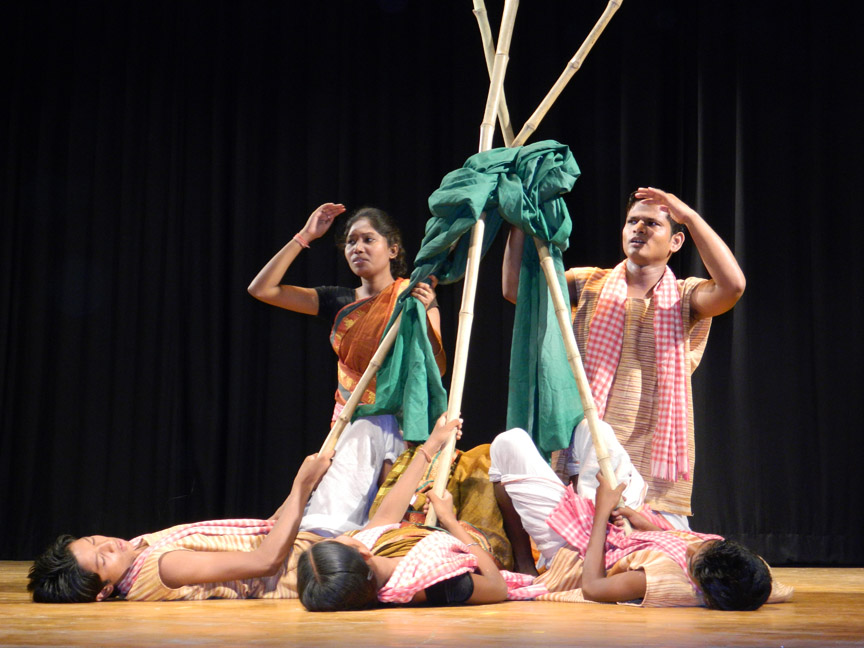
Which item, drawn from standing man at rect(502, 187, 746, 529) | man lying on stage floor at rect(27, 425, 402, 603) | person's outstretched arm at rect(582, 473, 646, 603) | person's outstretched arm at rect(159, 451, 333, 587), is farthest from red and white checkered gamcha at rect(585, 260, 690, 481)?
person's outstretched arm at rect(159, 451, 333, 587)

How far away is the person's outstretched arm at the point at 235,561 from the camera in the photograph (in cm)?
231

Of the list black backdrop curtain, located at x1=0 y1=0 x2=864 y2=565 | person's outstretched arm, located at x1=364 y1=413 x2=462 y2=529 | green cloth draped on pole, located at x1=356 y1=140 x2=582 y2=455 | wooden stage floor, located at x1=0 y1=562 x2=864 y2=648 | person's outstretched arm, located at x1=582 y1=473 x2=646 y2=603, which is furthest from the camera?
black backdrop curtain, located at x1=0 y1=0 x2=864 y2=565

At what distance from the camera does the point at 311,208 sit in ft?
14.4

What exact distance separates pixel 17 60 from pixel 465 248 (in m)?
2.89

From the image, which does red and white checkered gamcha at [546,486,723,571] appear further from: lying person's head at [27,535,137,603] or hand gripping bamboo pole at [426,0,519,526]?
lying person's head at [27,535,137,603]

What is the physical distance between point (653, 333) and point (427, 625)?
1.39m

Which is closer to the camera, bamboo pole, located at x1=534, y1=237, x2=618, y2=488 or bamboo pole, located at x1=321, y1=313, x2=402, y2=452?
bamboo pole, located at x1=534, y1=237, x2=618, y2=488

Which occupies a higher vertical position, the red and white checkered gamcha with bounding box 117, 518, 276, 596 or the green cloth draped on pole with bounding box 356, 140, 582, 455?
the green cloth draped on pole with bounding box 356, 140, 582, 455

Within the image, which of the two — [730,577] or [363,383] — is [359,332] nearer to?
[363,383]

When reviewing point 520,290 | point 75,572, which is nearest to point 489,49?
point 520,290

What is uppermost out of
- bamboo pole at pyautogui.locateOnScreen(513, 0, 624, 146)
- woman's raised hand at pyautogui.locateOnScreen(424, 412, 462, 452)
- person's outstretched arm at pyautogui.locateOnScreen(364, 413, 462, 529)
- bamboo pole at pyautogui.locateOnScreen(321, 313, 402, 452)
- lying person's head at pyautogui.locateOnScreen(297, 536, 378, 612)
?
bamboo pole at pyautogui.locateOnScreen(513, 0, 624, 146)

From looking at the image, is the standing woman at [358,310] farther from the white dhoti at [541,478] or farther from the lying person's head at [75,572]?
the lying person's head at [75,572]

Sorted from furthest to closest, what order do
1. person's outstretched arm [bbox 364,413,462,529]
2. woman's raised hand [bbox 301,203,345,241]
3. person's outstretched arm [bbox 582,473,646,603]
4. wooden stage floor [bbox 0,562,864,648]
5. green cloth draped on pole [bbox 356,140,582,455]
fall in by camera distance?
woman's raised hand [bbox 301,203,345,241], green cloth draped on pole [bbox 356,140,582,455], person's outstretched arm [bbox 364,413,462,529], person's outstretched arm [bbox 582,473,646,603], wooden stage floor [bbox 0,562,864,648]

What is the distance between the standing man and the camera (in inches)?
107
